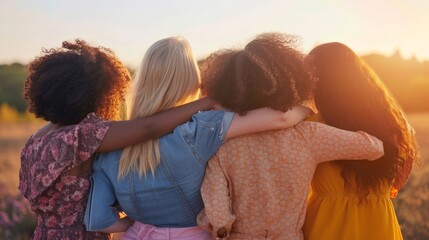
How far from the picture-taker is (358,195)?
3.19 meters

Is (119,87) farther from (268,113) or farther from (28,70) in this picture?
(268,113)

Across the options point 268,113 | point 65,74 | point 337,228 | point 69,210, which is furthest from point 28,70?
point 337,228

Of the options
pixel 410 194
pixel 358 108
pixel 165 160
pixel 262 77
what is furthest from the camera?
pixel 410 194

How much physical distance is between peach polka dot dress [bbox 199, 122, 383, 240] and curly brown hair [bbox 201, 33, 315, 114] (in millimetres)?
135

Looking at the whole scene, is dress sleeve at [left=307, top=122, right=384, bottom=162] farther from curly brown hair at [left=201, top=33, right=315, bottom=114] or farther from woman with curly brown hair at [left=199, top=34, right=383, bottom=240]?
curly brown hair at [left=201, top=33, right=315, bottom=114]

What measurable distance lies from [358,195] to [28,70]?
1.65 meters

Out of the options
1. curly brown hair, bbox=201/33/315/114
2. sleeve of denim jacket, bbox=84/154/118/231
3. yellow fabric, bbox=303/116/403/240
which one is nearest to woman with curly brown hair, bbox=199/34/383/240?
curly brown hair, bbox=201/33/315/114

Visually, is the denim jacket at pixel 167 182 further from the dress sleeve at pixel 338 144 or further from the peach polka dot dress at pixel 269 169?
the dress sleeve at pixel 338 144

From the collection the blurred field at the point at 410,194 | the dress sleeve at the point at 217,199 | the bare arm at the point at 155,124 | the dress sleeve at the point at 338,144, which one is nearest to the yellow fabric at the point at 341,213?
the dress sleeve at the point at 338,144

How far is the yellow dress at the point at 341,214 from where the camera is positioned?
317 cm

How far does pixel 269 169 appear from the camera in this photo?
292cm

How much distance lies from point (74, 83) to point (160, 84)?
39cm

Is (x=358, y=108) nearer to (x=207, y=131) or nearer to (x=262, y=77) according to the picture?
(x=262, y=77)

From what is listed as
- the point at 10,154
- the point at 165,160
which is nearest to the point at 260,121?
the point at 165,160
